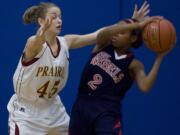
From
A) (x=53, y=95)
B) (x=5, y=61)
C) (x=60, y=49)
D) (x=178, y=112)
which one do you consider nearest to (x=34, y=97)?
(x=53, y=95)

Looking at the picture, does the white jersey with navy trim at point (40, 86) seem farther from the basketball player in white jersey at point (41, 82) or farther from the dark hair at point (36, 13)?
the dark hair at point (36, 13)

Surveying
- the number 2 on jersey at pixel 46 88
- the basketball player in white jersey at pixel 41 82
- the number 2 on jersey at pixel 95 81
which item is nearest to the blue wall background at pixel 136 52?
the basketball player in white jersey at pixel 41 82

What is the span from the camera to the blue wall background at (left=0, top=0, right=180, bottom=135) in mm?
5066

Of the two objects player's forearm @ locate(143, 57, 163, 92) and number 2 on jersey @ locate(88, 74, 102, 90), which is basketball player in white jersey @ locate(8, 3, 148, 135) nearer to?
number 2 on jersey @ locate(88, 74, 102, 90)

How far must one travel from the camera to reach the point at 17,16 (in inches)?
205

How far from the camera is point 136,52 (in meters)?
5.07

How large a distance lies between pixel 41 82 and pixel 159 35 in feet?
2.97

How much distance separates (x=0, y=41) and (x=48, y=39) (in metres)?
1.26

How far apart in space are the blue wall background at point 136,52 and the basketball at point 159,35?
1311mm

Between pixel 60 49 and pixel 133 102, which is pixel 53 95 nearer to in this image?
pixel 60 49

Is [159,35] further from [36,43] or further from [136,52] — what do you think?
[136,52]

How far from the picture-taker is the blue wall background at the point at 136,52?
507cm

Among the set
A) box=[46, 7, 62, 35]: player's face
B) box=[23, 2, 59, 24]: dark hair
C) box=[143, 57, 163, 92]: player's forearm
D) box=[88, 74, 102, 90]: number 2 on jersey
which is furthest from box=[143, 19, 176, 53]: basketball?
box=[23, 2, 59, 24]: dark hair

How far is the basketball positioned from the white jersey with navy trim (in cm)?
69
